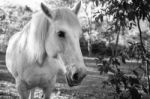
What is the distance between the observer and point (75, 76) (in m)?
2.15

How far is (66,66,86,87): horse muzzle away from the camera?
2.12 metres

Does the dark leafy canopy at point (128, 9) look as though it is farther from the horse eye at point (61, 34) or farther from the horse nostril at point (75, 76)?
the horse nostril at point (75, 76)

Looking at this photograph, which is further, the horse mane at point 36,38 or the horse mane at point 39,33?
the horse mane at point 36,38

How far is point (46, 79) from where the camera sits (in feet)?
10.8

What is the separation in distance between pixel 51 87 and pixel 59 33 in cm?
133

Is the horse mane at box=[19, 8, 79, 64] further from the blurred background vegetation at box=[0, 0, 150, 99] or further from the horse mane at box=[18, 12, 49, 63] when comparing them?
the blurred background vegetation at box=[0, 0, 150, 99]

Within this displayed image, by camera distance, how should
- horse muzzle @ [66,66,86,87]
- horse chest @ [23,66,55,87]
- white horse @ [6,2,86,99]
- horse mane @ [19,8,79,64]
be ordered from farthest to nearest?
horse chest @ [23,66,55,87] < horse mane @ [19,8,79,64] < white horse @ [6,2,86,99] < horse muzzle @ [66,66,86,87]

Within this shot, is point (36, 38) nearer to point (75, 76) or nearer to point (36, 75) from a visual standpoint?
point (36, 75)

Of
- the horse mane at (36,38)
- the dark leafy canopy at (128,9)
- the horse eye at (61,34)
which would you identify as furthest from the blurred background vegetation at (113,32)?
the horse eye at (61,34)

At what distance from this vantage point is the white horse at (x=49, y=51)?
2.26 m

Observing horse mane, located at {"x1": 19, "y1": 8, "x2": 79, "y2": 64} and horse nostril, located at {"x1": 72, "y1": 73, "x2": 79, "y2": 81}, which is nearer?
horse nostril, located at {"x1": 72, "y1": 73, "x2": 79, "y2": 81}

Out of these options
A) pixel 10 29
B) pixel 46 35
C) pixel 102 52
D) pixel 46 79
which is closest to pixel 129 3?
pixel 102 52

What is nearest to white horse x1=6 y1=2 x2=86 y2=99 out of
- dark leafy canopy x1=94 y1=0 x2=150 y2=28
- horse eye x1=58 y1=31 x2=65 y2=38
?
horse eye x1=58 y1=31 x2=65 y2=38

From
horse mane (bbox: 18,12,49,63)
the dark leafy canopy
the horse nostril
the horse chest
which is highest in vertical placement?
the dark leafy canopy
